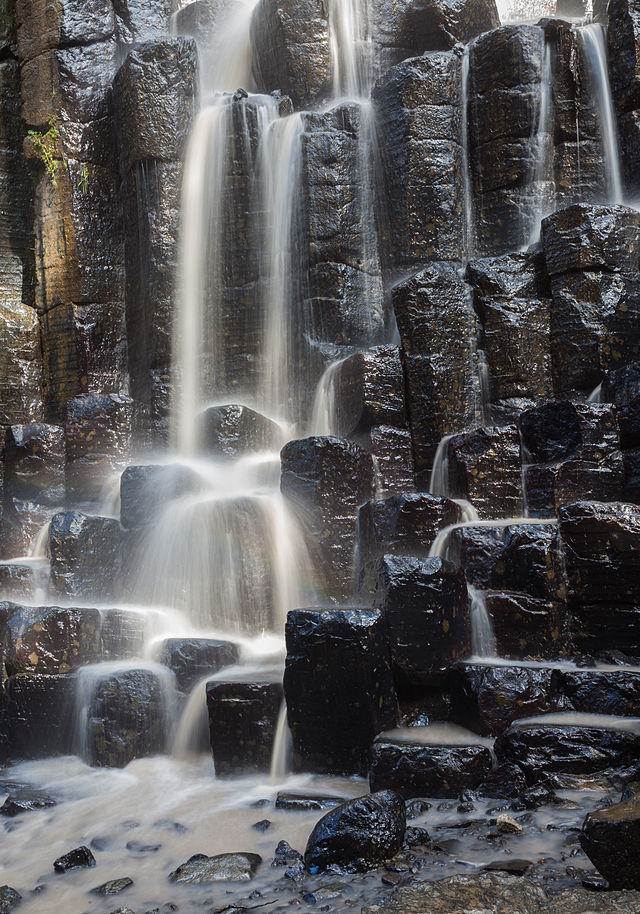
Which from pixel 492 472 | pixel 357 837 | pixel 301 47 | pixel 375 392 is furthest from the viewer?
pixel 301 47

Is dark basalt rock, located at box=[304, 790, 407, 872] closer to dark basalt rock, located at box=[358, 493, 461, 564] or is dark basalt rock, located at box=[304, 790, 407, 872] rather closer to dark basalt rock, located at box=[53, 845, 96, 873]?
dark basalt rock, located at box=[53, 845, 96, 873]

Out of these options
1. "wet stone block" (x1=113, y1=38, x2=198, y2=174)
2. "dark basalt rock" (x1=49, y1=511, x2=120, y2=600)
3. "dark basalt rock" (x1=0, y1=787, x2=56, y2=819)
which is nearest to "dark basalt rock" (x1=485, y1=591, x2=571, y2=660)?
"dark basalt rock" (x1=0, y1=787, x2=56, y2=819)

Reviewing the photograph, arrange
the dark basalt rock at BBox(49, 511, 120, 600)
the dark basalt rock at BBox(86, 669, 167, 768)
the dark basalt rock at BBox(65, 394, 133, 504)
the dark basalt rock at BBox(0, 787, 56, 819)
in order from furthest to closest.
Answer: the dark basalt rock at BBox(65, 394, 133, 504) → the dark basalt rock at BBox(49, 511, 120, 600) → the dark basalt rock at BBox(86, 669, 167, 768) → the dark basalt rock at BBox(0, 787, 56, 819)

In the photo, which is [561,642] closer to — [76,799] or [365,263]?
[76,799]

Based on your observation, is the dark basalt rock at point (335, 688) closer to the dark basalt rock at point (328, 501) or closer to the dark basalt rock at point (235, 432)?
the dark basalt rock at point (328, 501)

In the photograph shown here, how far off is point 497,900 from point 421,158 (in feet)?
31.3

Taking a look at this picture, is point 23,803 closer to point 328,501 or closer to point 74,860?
point 74,860

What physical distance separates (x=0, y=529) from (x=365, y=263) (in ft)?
18.6

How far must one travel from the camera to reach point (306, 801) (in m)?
4.25

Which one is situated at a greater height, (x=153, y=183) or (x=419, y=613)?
(x=153, y=183)

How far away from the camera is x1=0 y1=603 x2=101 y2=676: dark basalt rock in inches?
240

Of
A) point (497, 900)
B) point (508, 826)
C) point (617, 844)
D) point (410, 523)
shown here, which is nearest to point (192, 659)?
point (410, 523)

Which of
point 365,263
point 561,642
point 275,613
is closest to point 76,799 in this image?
point 275,613

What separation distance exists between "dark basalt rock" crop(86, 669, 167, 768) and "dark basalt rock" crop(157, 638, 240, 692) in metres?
0.24
